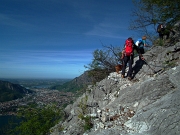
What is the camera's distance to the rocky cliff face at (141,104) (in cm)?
482

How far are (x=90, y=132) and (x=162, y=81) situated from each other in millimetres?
4301

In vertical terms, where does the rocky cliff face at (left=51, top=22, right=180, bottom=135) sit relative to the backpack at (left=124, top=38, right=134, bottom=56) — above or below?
below

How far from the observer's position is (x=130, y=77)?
33.1 feet

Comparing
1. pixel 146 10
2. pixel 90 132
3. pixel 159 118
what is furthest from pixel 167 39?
pixel 90 132

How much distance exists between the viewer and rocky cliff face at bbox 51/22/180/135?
482cm

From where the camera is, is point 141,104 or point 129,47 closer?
point 141,104

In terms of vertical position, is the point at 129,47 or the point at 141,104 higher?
the point at 129,47

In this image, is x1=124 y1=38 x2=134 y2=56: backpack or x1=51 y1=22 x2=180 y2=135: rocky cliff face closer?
x1=51 y1=22 x2=180 y2=135: rocky cliff face

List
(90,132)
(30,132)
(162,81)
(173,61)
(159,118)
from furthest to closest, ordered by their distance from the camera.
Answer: (30,132) → (173,61) → (162,81) → (90,132) → (159,118)

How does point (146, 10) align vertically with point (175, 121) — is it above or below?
above

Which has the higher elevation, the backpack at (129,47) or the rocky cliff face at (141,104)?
the backpack at (129,47)

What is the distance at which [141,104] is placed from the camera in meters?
6.73

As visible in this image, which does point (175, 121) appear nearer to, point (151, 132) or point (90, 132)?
point (151, 132)

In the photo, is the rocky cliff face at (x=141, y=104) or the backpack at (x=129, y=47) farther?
the backpack at (x=129, y=47)
